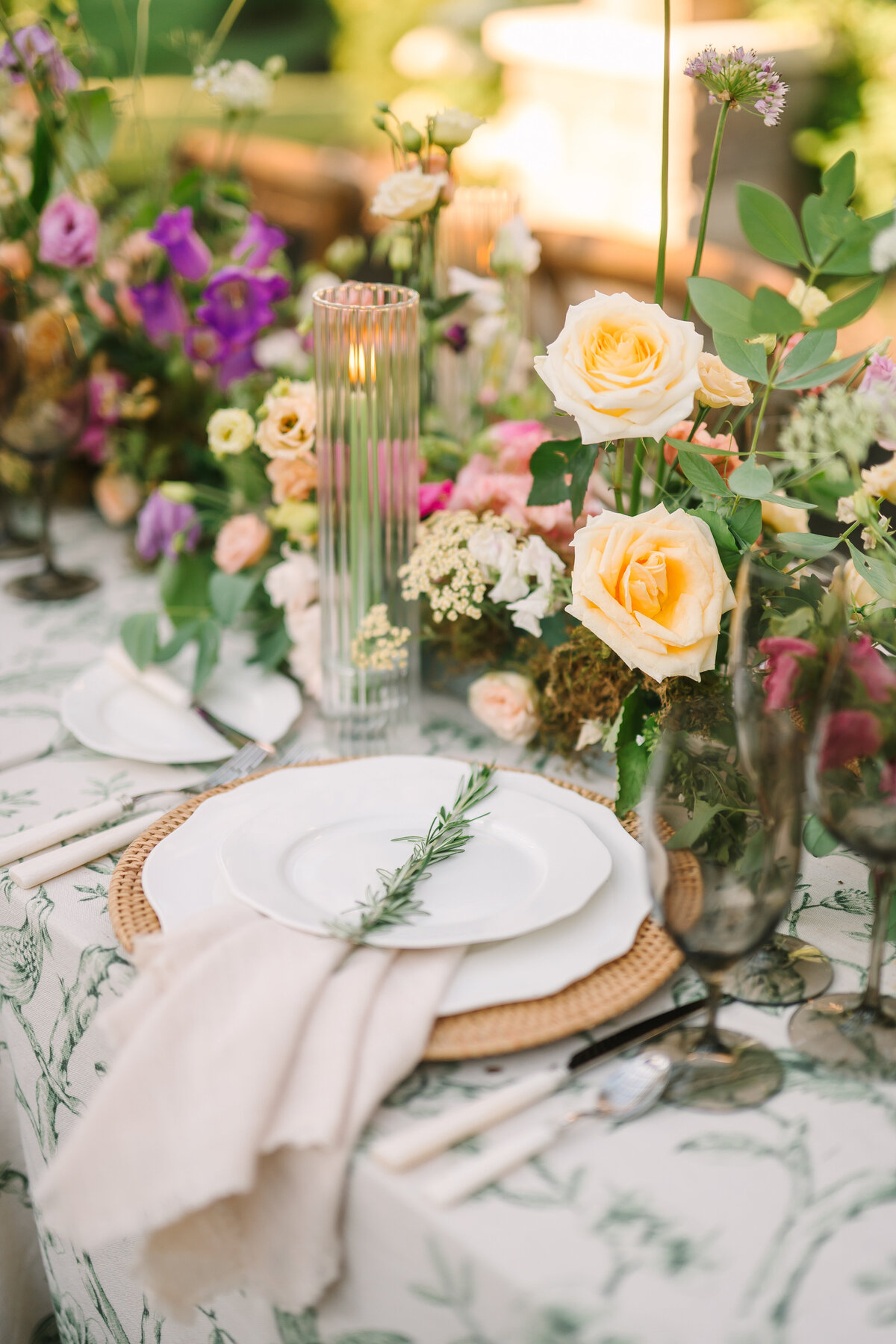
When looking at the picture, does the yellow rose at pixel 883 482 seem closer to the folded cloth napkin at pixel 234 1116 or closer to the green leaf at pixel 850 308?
the green leaf at pixel 850 308

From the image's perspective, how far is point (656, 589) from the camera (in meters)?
0.75

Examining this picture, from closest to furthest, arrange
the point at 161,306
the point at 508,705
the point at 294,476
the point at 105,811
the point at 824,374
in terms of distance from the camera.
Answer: the point at 824,374 < the point at 105,811 < the point at 508,705 < the point at 294,476 < the point at 161,306

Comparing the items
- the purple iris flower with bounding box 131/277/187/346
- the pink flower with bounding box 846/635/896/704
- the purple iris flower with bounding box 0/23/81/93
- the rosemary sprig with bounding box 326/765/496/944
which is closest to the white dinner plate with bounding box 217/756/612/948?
the rosemary sprig with bounding box 326/765/496/944

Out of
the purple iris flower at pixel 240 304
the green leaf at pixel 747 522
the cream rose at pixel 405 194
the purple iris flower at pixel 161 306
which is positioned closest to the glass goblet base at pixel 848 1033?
the green leaf at pixel 747 522

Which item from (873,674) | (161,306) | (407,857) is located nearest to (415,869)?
(407,857)

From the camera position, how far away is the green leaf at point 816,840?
0.75 metres

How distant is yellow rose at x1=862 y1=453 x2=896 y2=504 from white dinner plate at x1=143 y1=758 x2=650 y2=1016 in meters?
0.32

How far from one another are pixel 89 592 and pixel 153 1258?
0.94m

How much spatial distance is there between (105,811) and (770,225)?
64 centimetres

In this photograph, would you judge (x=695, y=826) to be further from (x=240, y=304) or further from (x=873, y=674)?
(x=240, y=304)

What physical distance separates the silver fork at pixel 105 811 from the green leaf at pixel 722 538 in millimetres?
419

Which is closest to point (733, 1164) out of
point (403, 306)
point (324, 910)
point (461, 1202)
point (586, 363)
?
point (461, 1202)

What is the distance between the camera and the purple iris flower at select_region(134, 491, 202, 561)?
1.22 metres

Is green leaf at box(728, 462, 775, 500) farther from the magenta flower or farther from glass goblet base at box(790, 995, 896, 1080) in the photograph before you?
the magenta flower
